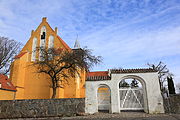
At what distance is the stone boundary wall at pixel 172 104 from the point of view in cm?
1205

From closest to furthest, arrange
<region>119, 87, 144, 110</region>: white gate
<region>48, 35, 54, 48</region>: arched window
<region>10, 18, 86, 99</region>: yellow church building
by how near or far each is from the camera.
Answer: <region>119, 87, 144, 110</region>: white gate → <region>10, 18, 86, 99</region>: yellow church building → <region>48, 35, 54, 48</region>: arched window

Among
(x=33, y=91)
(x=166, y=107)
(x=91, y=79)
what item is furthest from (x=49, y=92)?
(x=166, y=107)

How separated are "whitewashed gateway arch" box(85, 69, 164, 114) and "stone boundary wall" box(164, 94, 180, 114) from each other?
478mm

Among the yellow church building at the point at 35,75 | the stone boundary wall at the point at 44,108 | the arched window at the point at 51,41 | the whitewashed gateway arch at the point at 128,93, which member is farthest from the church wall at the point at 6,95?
the whitewashed gateway arch at the point at 128,93

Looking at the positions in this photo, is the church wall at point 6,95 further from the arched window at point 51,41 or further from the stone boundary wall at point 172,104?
the stone boundary wall at point 172,104

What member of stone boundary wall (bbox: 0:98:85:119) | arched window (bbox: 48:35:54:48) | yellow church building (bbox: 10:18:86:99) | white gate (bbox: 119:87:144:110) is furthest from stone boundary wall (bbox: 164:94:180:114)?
arched window (bbox: 48:35:54:48)

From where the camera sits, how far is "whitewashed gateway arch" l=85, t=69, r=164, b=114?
12352 mm

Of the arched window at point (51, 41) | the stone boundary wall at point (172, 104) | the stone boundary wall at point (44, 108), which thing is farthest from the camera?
the arched window at point (51, 41)

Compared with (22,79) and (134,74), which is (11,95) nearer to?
(22,79)

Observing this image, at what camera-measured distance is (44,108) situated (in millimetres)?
12617

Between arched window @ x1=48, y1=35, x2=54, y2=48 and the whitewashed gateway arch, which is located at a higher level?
arched window @ x1=48, y1=35, x2=54, y2=48

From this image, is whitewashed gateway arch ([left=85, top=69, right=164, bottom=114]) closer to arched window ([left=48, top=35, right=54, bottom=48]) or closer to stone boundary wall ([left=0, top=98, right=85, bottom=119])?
stone boundary wall ([left=0, top=98, right=85, bottom=119])

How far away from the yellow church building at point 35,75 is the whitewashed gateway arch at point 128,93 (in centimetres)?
829

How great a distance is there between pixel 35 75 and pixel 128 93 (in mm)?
15111
